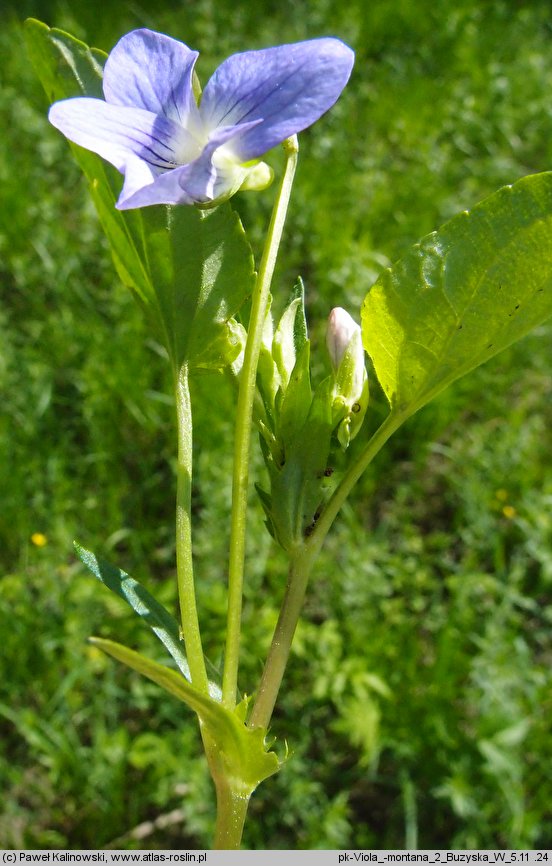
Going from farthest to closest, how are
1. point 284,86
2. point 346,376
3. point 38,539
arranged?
point 38,539
point 346,376
point 284,86

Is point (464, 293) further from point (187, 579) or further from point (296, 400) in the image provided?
point (187, 579)

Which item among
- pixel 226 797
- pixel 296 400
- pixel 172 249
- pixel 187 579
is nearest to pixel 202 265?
pixel 172 249

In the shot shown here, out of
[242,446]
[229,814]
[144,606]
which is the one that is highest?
[242,446]

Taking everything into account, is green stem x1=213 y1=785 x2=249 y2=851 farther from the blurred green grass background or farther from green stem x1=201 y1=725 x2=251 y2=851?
the blurred green grass background

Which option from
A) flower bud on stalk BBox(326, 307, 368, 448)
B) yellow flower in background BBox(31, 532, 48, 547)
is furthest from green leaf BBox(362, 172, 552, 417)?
yellow flower in background BBox(31, 532, 48, 547)

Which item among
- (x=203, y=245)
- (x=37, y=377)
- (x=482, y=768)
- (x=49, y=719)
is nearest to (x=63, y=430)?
(x=37, y=377)

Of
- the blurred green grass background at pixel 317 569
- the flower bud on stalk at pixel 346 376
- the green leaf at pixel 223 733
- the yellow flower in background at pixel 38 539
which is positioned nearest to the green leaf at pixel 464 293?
the flower bud on stalk at pixel 346 376
